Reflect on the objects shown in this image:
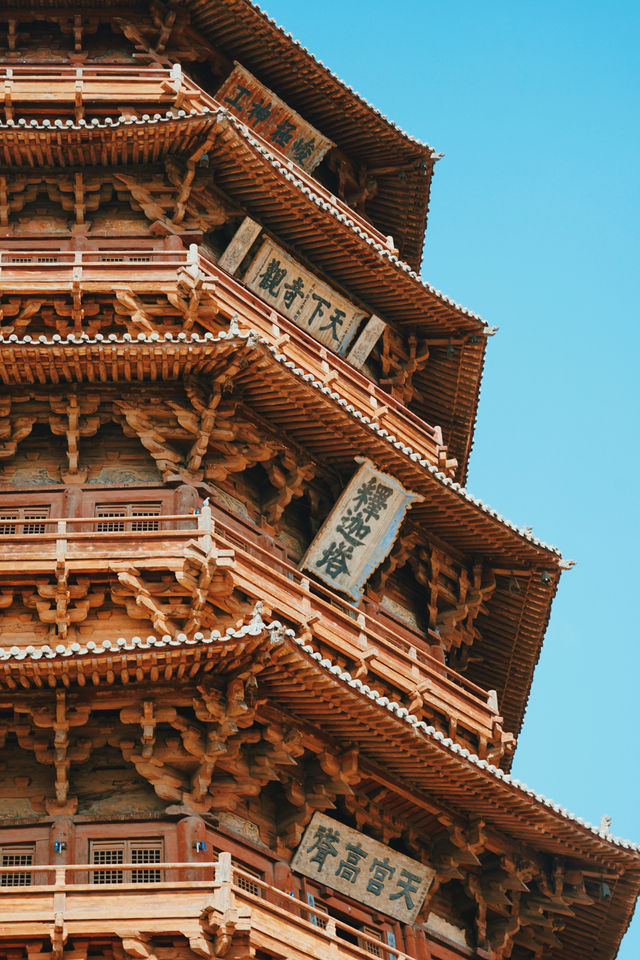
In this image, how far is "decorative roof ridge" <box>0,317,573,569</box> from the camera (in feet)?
58.4

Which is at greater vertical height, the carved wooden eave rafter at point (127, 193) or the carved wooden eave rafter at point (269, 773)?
the carved wooden eave rafter at point (127, 193)

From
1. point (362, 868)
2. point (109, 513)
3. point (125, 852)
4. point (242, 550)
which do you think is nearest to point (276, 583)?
point (242, 550)

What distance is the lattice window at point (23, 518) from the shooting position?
58.0 feet

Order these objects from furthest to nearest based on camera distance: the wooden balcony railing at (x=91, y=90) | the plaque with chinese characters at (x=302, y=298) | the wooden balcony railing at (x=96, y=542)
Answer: the plaque with chinese characters at (x=302, y=298) < the wooden balcony railing at (x=91, y=90) < the wooden balcony railing at (x=96, y=542)

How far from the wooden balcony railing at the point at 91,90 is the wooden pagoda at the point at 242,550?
5 cm

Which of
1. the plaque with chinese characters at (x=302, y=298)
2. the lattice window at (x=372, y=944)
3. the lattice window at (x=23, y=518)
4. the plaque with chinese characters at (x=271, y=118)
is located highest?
the plaque with chinese characters at (x=271, y=118)

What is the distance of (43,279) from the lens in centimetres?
1900

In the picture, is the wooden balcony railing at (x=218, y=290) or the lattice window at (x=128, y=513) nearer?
the lattice window at (x=128, y=513)

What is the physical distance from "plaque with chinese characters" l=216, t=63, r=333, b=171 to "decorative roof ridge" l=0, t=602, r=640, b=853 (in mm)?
9597

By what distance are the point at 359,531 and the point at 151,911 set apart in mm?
6982

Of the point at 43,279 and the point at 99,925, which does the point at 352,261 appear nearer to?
the point at 43,279

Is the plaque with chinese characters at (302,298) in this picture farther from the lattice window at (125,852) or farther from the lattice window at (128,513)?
the lattice window at (125,852)

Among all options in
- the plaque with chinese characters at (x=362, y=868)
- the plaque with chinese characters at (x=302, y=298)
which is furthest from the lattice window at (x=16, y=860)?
the plaque with chinese characters at (x=302, y=298)

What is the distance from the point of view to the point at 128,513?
17.9 metres
